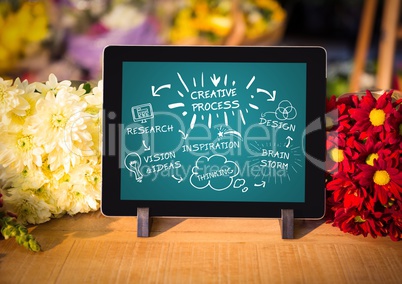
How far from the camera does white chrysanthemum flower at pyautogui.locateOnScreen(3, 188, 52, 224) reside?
58.0 inches

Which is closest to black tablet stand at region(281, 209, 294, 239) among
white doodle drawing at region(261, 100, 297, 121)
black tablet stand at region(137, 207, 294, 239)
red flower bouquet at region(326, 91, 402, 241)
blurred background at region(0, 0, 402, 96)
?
black tablet stand at region(137, 207, 294, 239)

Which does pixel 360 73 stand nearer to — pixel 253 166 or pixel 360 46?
pixel 360 46

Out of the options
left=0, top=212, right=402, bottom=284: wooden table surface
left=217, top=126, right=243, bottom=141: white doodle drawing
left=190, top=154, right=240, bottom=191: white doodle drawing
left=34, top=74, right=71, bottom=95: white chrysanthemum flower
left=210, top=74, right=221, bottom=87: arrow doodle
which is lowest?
left=0, top=212, right=402, bottom=284: wooden table surface

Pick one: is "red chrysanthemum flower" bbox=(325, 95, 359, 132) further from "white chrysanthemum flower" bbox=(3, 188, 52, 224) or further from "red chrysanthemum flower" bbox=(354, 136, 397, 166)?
"white chrysanthemum flower" bbox=(3, 188, 52, 224)

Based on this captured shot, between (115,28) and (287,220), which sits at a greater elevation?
(115,28)

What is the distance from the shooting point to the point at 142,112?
56.4 inches

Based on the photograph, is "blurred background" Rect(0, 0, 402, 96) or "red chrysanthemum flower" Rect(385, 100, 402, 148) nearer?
"red chrysanthemum flower" Rect(385, 100, 402, 148)

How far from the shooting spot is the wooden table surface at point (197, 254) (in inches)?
49.9

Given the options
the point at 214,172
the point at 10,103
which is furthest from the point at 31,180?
the point at 214,172

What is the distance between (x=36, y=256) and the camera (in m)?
1.35

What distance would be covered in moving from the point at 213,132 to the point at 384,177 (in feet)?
1.29

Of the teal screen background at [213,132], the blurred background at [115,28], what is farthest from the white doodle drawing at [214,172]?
the blurred background at [115,28]

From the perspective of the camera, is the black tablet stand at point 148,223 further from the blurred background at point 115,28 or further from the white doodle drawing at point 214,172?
the blurred background at point 115,28

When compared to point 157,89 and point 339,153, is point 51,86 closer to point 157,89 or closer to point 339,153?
point 157,89
